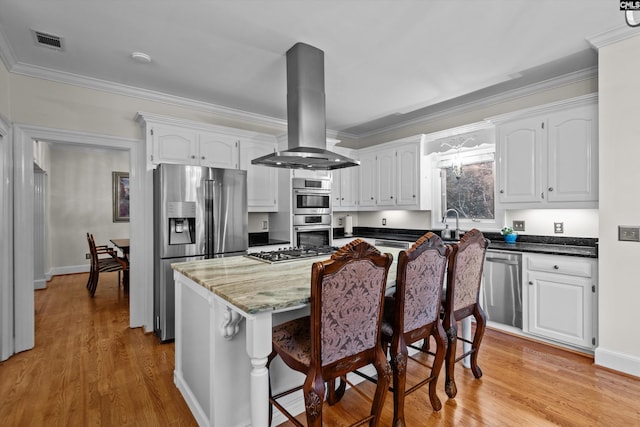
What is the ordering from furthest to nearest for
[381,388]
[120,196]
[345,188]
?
[120,196], [345,188], [381,388]

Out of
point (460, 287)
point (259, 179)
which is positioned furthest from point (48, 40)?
point (460, 287)

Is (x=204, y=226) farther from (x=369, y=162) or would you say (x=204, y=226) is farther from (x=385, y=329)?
(x=369, y=162)

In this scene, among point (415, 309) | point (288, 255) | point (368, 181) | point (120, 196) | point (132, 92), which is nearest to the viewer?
point (415, 309)

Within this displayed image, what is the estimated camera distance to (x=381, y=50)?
272cm

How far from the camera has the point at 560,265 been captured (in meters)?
2.85

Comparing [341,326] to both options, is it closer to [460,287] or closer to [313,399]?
[313,399]

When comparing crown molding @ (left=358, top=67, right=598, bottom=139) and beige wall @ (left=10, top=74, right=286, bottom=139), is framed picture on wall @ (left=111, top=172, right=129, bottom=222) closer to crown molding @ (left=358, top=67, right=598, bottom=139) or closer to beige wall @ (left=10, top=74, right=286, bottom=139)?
beige wall @ (left=10, top=74, right=286, bottom=139)

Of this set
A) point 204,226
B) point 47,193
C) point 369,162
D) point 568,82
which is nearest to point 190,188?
point 204,226

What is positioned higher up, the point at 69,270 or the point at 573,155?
the point at 573,155

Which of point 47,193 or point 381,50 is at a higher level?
point 381,50

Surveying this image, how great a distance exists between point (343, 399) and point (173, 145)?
9.92ft

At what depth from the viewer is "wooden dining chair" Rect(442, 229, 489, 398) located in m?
2.06

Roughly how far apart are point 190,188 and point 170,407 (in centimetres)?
201

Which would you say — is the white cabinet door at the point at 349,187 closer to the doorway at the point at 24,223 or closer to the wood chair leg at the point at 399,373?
the doorway at the point at 24,223
